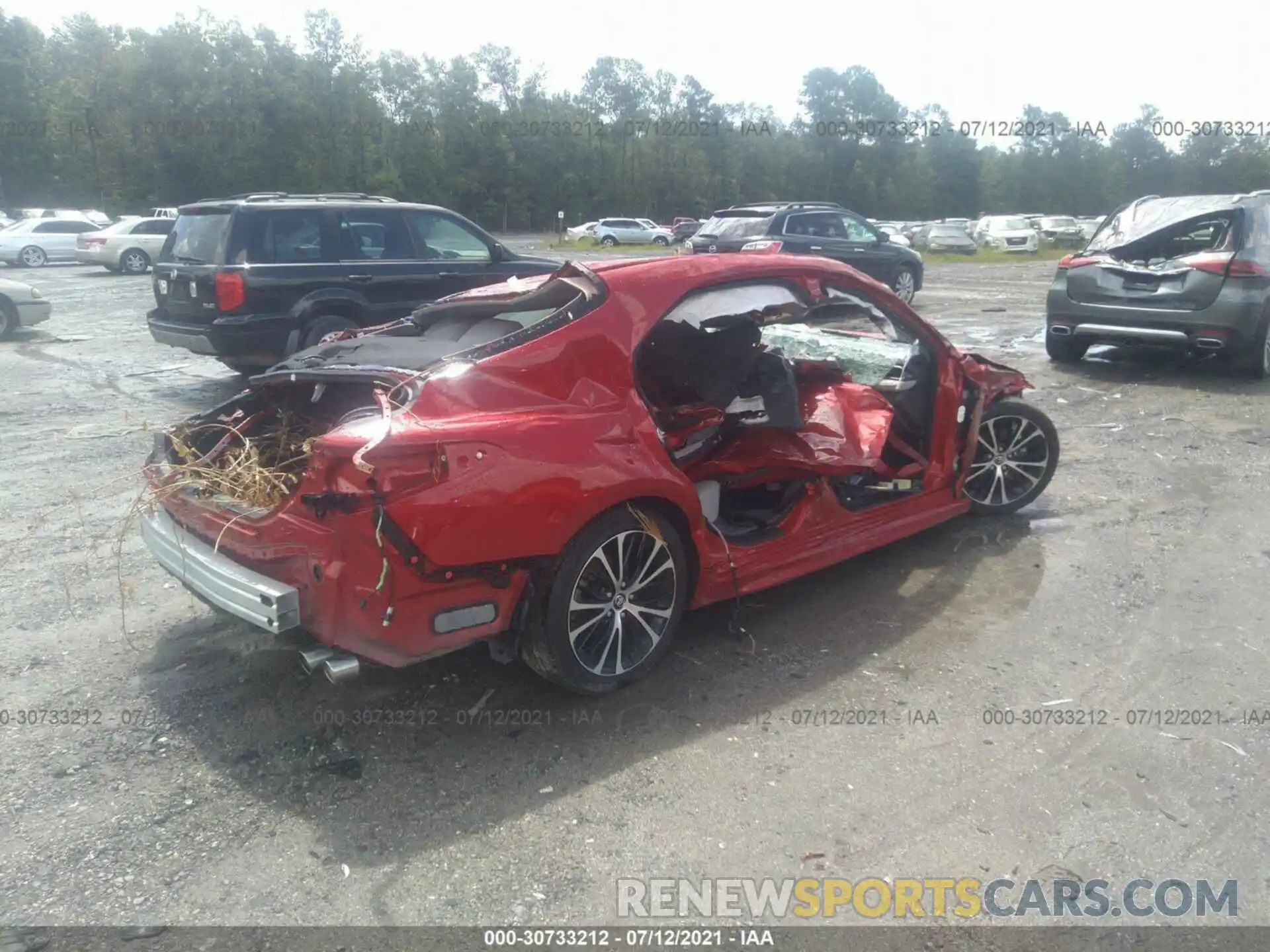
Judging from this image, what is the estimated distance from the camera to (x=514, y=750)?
3.47 m

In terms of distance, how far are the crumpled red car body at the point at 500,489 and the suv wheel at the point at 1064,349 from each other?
24.0 feet

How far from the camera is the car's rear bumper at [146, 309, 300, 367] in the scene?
28.7 ft

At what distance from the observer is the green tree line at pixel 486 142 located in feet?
146

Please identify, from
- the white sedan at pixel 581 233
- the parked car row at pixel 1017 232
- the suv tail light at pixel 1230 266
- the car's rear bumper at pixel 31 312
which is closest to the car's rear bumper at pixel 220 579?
the suv tail light at pixel 1230 266

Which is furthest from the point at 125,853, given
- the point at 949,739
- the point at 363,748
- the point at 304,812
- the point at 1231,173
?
the point at 1231,173

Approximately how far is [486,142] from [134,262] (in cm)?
3243

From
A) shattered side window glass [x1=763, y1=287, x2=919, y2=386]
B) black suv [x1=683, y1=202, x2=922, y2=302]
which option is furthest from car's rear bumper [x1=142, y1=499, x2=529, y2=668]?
black suv [x1=683, y1=202, x2=922, y2=302]

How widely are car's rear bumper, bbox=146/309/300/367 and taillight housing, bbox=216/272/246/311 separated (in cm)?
11

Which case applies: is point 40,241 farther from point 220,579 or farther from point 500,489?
point 500,489

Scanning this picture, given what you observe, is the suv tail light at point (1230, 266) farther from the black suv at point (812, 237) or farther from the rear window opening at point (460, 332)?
the rear window opening at point (460, 332)

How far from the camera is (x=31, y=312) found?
44.0 feet

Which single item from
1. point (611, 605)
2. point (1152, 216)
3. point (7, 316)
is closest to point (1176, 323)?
point (1152, 216)

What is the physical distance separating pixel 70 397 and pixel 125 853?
7834 mm

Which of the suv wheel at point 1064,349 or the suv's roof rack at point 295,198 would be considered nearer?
the suv's roof rack at point 295,198
